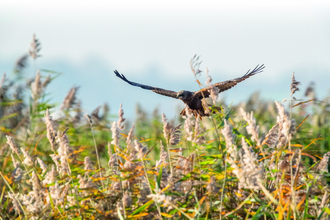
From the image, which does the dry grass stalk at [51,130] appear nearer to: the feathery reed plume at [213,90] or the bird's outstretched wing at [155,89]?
the feathery reed plume at [213,90]

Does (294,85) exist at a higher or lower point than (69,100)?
lower

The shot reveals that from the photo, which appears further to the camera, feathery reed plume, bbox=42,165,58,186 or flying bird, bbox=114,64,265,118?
flying bird, bbox=114,64,265,118

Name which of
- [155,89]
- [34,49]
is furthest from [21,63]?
[155,89]

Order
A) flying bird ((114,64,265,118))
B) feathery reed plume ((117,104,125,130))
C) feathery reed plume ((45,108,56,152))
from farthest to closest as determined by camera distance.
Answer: flying bird ((114,64,265,118)) → feathery reed plume ((117,104,125,130)) → feathery reed plume ((45,108,56,152))

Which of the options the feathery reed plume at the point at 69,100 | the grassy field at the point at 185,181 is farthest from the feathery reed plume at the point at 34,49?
the grassy field at the point at 185,181

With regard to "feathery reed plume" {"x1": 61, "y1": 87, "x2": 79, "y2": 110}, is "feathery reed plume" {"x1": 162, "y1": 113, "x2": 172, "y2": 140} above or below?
below

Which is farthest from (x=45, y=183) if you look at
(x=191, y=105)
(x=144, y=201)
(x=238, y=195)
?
(x=191, y=105)

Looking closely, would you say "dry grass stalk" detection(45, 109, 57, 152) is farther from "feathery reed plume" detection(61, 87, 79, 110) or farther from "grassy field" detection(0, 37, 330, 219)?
"feathery reed plume" detection(61, 87, 79, 110)

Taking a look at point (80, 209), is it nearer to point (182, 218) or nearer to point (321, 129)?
point (182, 218)

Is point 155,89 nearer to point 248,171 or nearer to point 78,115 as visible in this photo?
point 78,115

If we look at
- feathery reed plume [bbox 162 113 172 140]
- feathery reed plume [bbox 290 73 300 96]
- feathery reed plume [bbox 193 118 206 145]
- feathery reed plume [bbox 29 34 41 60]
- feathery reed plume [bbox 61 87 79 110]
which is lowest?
feathery reed plume [bbox 193 118 206 145]

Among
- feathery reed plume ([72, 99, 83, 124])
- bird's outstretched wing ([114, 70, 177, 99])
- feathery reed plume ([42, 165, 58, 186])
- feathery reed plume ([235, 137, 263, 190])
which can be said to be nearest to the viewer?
feathery reed plume ([235, 137, 263, 190])

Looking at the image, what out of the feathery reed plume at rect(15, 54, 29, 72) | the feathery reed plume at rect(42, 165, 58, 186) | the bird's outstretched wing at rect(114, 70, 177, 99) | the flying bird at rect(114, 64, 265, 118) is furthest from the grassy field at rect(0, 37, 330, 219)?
the feathery reed plume at rect(15, 54, 29, 72)

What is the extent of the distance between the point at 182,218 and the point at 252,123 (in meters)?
0.71
